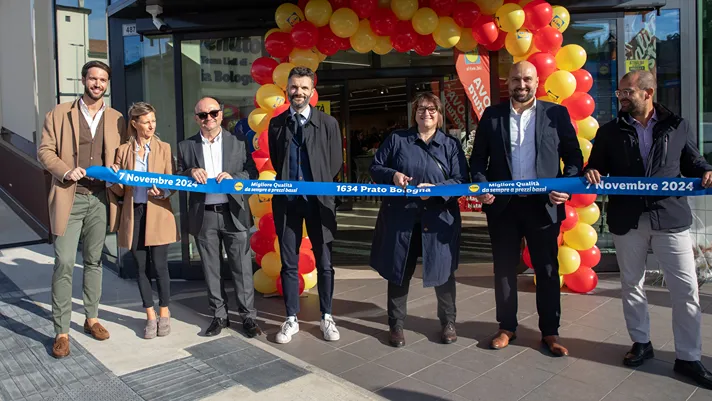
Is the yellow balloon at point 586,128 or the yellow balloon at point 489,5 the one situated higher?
the yellow balloon at point 489,5

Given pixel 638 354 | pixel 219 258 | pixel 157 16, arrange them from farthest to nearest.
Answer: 1. pixel 157 16
2. pixel 219 258
3. pixel 638 354

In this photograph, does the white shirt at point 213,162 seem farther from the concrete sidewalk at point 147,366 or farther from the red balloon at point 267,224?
the concrete sidewalk at point 147,366

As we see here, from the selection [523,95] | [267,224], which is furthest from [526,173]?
[267,224]

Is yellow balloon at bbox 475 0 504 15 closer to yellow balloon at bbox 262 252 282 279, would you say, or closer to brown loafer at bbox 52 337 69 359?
yellow balloon at bbox 262 252 282 279

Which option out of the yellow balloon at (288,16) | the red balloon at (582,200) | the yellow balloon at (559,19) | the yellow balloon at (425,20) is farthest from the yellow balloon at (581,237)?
the yellow balloon at (288,16)

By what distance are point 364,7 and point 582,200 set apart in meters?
2.65

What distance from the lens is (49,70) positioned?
30.4ft

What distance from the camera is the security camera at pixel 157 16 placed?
212 inches

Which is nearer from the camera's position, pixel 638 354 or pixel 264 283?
pixel 638 354

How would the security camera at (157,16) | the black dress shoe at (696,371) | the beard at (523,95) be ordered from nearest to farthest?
the black dress shoe at (696,371), the beard at (523,95), the security camera at (157,16)

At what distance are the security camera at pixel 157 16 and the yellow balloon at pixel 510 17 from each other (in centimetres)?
333

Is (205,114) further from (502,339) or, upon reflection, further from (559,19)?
(559,19)

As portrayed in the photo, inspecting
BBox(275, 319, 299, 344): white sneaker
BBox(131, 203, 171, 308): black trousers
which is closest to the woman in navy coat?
BBox(275, 319, 299, 344): white sneaker

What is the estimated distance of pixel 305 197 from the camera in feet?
13.1
